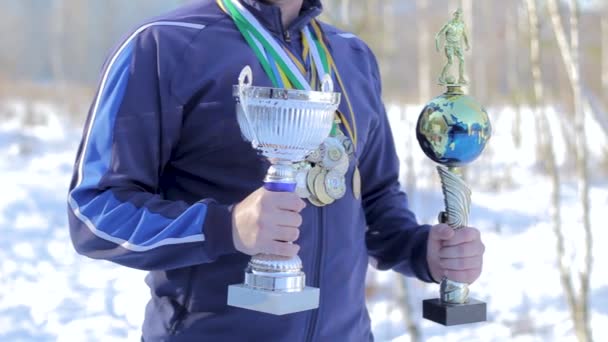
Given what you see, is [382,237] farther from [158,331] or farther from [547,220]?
[547,220]

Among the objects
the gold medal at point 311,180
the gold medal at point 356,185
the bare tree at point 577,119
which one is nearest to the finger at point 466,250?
the gold medal at point 356,185

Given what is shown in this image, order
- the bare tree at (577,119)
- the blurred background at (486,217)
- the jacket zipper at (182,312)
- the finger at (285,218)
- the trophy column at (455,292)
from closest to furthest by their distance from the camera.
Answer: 1. the finger at (285,218)
2. the jacket zipper at (182,312)
3. the trophy column at (455,292)
4. the bare tree at (577,119)
5. the blurred background at (486,217)

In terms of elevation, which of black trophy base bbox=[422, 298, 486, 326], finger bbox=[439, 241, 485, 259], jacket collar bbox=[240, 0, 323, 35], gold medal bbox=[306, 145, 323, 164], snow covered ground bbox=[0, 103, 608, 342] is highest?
jacket collar bbox=[240, 0, 323, 35]

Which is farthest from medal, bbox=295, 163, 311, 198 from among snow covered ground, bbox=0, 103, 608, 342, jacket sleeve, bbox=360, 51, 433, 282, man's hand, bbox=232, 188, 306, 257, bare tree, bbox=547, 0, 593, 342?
snow covered ground, bbox=0, 103, 608, 342

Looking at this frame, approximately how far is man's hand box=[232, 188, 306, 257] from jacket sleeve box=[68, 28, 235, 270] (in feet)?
0.17

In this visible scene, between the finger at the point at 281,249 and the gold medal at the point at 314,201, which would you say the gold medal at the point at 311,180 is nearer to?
the gold medal at the point at 314,201

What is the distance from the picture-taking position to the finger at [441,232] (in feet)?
5.70

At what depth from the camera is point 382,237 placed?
200 centimetres

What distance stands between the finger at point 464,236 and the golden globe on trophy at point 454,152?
3 cm

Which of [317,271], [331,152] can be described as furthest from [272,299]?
[331,152]

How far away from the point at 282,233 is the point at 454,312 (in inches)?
22.4

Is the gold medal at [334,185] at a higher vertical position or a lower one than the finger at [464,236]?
higher

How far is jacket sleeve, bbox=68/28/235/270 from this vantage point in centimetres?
140

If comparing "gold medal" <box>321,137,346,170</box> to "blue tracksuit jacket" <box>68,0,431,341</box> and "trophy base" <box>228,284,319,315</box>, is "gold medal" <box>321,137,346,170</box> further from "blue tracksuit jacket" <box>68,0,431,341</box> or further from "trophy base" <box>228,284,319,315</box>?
"trophy base" <box>228,284,319,315</box>
